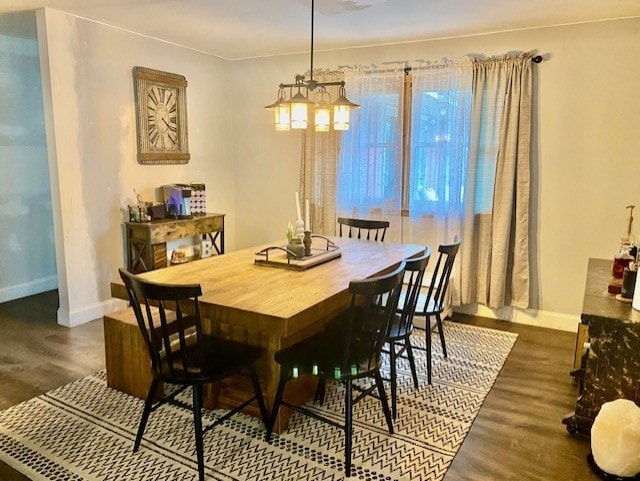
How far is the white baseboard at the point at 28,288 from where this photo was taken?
4824 mm

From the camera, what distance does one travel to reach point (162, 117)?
15.4 ft

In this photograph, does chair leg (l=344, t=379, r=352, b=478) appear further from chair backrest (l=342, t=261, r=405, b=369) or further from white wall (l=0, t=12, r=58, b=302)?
white wall (l=0, t=12, r=58, b=302)

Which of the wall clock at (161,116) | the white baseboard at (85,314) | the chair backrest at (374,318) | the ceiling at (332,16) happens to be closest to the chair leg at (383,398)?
the chair backrest at (374,318)

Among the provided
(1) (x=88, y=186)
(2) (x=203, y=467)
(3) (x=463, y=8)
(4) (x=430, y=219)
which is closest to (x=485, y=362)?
(4) (x=430, y=219)

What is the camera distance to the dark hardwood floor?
2277mm

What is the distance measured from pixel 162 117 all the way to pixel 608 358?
412 centimetres

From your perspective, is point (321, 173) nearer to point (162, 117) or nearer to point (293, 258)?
point (162, 117)

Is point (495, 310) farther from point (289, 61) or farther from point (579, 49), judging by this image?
point (289, 61)

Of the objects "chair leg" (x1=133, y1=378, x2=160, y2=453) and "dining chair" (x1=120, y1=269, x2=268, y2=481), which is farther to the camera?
"chair leg" (x1=133, y1=378, x2=160, y2=453)

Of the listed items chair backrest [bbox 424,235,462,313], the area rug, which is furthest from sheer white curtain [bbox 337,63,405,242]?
the area rug

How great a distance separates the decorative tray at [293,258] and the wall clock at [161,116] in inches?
80.2

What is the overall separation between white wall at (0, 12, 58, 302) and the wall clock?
46.5 inches

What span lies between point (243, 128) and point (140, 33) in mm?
1499

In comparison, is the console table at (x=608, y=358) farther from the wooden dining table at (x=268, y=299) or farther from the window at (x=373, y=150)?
the window at (x=373, y=150)
